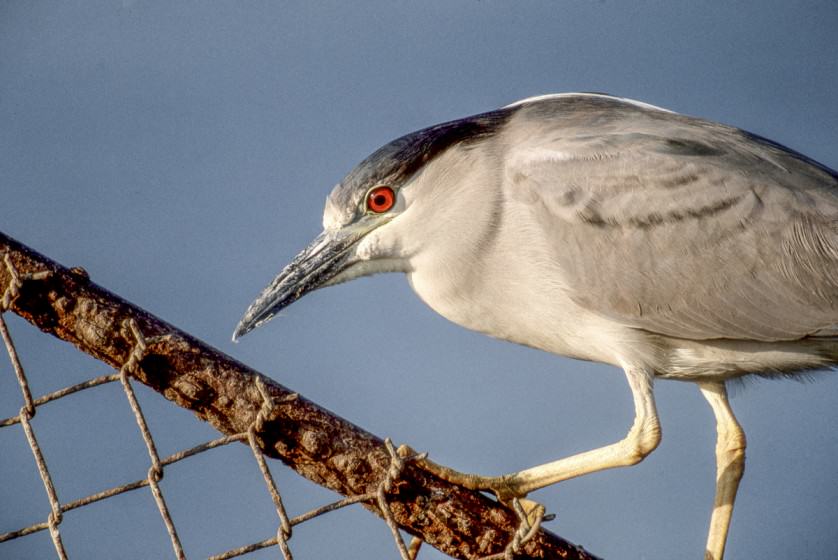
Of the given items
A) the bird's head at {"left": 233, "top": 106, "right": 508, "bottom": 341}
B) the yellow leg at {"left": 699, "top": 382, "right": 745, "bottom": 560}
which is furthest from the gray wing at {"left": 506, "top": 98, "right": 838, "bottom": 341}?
the yellow leg at {"left": 699, "top": 382, "right": 745, "bottom": 560}

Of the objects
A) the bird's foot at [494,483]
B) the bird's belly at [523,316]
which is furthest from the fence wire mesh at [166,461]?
the bird's belly at [523,316]

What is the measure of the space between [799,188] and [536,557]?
4.69ft

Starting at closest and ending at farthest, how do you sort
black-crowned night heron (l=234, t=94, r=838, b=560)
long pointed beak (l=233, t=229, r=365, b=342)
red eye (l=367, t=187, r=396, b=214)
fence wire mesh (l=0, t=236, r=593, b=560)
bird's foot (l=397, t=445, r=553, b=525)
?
fence wire mesh (l=0, t=236, r=593, b=560) < bird's foot (l=397, t=445, r=553, b=525) < black-crowned night heron (l=234, t=94, r=838, b=560) < long pointed beak (l=233, t=229, r=365, b=342) < red eye (l=367, t=187, r=396, b=214)

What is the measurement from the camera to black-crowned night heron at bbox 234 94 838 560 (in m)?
2.49

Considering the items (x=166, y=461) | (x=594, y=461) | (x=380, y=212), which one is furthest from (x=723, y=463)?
(x=166, y=461)

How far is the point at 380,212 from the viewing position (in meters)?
2.72

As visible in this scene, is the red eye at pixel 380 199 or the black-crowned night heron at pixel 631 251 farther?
the red eye at pixel 380 199

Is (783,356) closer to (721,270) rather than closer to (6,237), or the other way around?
(721,270)

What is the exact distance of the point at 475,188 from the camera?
266 cm

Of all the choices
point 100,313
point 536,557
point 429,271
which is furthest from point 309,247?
point 536,557

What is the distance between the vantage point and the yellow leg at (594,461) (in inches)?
85.5

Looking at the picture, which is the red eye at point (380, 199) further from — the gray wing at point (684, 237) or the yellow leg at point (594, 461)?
the yellow leg at point (594, 461)

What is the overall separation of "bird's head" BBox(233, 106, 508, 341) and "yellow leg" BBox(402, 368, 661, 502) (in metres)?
0.76

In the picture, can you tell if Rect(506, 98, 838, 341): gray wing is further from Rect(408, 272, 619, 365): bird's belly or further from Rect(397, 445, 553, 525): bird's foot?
Rect(397, 445, 553, 525): bird's foot
